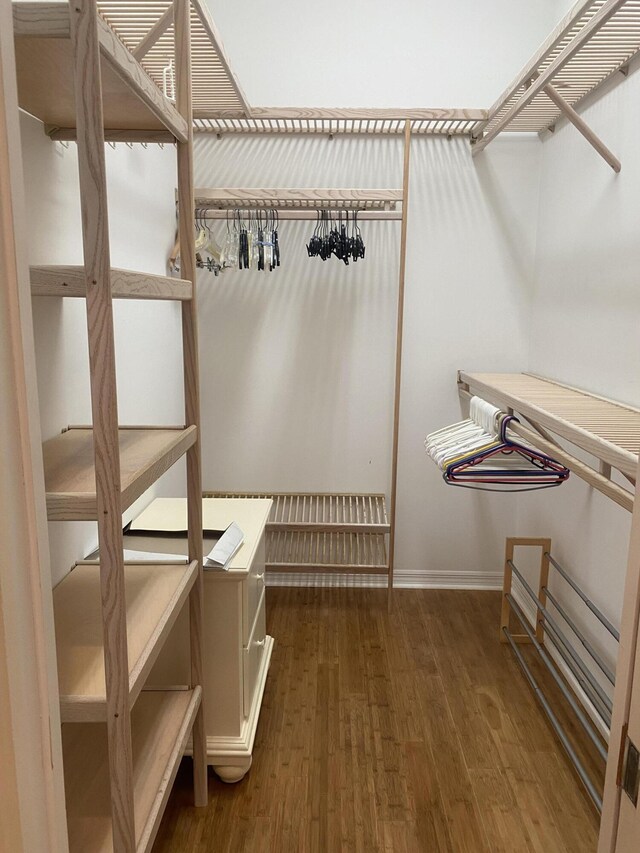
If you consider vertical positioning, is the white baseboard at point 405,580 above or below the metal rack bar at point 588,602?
below

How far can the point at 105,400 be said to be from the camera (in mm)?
1127

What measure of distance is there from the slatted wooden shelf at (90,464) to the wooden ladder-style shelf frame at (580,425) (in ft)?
3.10

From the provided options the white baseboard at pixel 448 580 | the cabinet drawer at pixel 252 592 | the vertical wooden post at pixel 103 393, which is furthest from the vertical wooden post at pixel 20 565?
the white baseboard at pixel 448 580

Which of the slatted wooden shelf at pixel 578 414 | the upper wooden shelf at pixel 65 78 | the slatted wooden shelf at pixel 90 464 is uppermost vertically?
the upper wooden shelf at pixel 65 78

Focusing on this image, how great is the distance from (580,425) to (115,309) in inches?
59.3

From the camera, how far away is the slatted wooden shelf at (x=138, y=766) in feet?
4.46

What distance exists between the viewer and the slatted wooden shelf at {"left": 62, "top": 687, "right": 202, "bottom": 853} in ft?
4.46

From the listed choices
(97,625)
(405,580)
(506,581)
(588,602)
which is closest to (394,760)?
(588,602)

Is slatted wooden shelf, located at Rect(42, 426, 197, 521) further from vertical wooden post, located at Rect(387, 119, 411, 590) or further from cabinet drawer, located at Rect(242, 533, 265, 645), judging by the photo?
vertical wooden post, located at Rect(387, 119, 411, 590)

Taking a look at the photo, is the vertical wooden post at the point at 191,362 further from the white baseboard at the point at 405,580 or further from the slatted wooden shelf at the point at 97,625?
the white baseboard at the point at 405,580

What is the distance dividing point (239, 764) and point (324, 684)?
66 centimetres

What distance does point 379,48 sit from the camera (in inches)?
123

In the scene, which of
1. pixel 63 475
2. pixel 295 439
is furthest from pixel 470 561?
pixel 63 475

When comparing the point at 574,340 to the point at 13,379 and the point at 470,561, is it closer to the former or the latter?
the point at 470,561
